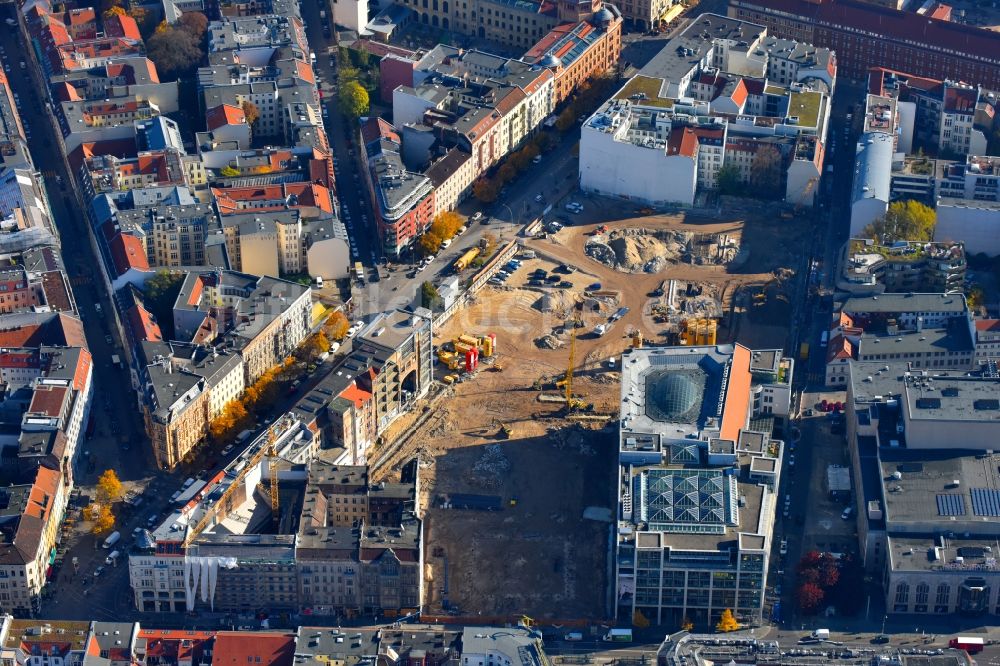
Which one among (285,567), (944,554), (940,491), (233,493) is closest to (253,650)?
(285,567)

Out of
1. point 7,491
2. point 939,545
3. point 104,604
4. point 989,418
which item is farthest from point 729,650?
point 7,491

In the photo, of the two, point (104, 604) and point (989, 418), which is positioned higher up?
point (989, 418)

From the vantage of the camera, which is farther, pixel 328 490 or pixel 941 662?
pixel 328 490

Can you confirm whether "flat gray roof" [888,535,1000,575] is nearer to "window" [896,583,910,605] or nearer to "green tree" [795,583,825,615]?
"window" [896,583,910,605]

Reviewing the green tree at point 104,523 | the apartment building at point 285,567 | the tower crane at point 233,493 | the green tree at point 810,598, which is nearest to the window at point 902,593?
the green tree at point 810,598

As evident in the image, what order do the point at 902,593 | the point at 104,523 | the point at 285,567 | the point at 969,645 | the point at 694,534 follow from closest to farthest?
1. the point at 969,645
2. the point at 285,567
3. the point at 902,593
4. the point at 694,534
5. the point at 104,523

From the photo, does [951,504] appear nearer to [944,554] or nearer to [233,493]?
[944,554]

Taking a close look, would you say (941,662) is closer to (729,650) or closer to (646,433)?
(729,650)
